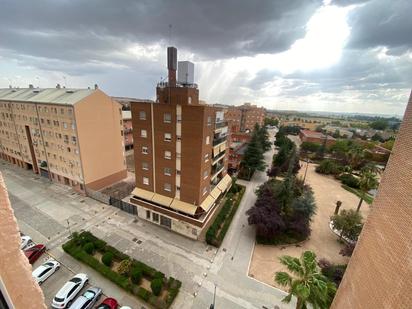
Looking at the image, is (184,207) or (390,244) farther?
(184,207)

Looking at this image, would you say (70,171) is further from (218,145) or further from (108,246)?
(218,145)

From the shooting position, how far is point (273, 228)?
69.5 feet

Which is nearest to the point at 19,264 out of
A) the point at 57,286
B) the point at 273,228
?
the point at 57,286

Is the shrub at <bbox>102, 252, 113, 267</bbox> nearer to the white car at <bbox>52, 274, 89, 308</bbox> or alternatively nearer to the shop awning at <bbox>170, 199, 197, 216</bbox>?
the white car at <bbox>52, 274, 89, 308</bbox>

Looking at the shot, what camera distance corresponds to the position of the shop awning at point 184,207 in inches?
827

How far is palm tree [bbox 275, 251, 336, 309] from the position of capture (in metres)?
11.0

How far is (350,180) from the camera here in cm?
4128

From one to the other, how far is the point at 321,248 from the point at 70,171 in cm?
3610

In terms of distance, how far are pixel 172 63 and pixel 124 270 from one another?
68.9 ft

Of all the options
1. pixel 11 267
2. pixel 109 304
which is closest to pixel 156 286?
pixel 109 304

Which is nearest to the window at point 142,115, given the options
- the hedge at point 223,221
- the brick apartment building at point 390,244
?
the hedge at point 223,221

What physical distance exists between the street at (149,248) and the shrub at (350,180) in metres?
26.7

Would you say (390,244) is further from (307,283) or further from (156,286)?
(156,286)

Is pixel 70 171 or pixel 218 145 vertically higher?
pixel 218 145
